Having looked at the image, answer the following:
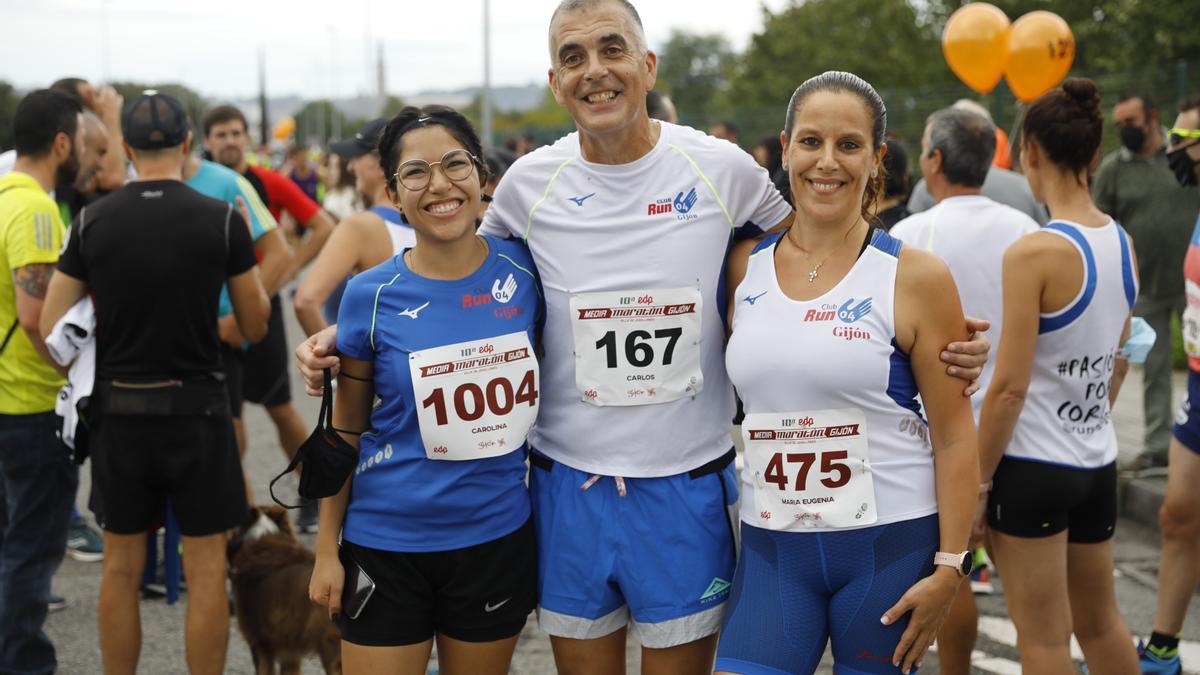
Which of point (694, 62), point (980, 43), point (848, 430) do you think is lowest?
point (848, 430)

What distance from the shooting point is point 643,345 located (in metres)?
2.80

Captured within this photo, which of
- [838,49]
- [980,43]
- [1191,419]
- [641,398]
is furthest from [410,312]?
[838,49]

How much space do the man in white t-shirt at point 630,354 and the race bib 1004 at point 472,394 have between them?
0.15 meters

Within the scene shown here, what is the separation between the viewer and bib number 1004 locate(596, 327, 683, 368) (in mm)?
2799

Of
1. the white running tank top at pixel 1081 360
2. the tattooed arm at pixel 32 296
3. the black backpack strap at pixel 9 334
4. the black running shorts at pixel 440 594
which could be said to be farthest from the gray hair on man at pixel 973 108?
the black backpack strap at pixel 9 334

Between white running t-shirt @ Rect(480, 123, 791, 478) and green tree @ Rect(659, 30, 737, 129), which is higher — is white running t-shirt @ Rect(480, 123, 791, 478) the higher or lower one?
the lower one

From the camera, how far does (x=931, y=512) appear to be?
103 inches

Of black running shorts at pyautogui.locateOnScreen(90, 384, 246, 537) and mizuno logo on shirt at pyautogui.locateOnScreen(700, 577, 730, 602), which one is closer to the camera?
mizuno logo on shirt at pyautogui.locateOnScreen(700, 577, 730, 602)

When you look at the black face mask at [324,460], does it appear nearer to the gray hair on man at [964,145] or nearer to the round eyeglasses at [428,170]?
the round eyeglasses at [428,170]

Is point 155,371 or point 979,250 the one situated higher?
point 979,250

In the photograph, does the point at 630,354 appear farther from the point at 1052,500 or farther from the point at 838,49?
the point at 838,49

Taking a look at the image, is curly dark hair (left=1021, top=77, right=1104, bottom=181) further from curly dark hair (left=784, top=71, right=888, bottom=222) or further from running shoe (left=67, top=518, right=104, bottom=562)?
running shoe (left=67, top=518, right=104, bottom=562)

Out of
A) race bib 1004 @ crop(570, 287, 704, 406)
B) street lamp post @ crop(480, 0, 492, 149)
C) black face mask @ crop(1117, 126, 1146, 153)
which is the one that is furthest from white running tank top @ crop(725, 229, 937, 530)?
street lamp post @ crop(480, 0, 492, 149)

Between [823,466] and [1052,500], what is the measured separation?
1116mm
